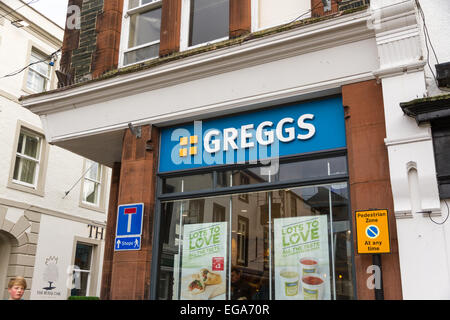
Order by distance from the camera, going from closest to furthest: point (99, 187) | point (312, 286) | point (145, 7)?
point (312, 286), point (145, 7), point (99, 187)

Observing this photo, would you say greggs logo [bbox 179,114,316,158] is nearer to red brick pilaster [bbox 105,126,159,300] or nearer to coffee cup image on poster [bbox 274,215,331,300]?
red brick pilaster [bbox 105,126,159,300]

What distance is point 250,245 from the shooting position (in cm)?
698

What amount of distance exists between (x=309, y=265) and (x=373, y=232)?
3.83 ft

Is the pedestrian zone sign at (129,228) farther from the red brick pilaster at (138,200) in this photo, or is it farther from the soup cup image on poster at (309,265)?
the soup cup image on poster at (309,265)

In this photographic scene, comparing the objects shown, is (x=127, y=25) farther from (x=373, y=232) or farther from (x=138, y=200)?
(x=373, y=232)

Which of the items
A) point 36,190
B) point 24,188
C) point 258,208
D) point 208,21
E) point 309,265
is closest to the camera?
point 309,265

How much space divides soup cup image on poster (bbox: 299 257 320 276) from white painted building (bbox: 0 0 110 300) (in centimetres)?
1025

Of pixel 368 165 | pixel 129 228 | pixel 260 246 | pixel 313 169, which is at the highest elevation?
pixel 313 169

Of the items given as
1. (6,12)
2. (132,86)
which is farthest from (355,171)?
(6,12)

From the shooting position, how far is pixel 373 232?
5727mm

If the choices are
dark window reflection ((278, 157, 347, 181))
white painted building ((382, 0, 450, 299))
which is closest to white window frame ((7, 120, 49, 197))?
dark window reflection ((278, 157, 347, 181))

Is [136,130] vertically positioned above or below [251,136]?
above

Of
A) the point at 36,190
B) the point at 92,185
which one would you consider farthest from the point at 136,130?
the point at 92,185

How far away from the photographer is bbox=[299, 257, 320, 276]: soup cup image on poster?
6410 mm
